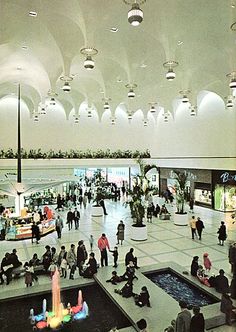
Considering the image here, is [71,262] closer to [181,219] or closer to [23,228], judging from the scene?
[23,228]

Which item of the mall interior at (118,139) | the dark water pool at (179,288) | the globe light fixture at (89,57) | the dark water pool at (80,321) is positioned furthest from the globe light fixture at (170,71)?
the dark water pool at (80,321)

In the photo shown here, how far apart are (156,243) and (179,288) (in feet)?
15.0

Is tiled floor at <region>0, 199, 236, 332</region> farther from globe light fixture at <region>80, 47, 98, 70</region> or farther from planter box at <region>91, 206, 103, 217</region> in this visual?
globe light fixture at <region>80, 47, 98, 70</region>

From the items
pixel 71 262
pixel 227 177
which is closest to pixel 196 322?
pixel 71 262

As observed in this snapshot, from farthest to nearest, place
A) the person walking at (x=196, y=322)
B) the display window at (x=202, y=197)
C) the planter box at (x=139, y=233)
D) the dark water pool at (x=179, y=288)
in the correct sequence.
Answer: the display window at (x=202, y=197), the planter box at (x=139, y=233), the dark water pool at (x=179, y=288), the person walking at (x=196, y=322)

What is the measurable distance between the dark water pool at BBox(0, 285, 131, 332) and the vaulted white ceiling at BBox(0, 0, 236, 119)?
8677 millimetres

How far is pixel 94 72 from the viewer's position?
786 inches

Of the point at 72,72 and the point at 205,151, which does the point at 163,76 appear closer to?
the point at 72,72

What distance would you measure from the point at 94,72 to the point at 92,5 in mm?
9628

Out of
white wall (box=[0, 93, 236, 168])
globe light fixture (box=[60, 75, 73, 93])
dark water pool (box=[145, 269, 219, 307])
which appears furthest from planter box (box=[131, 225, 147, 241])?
white wall (box=[0, 93, 236, 168])

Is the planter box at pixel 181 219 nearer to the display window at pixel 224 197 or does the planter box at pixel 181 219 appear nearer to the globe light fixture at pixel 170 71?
the display window at pixel 224 197

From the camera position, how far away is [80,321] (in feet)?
24.2

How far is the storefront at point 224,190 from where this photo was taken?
69.6 ft

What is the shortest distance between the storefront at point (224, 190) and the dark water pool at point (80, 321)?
577 inches
